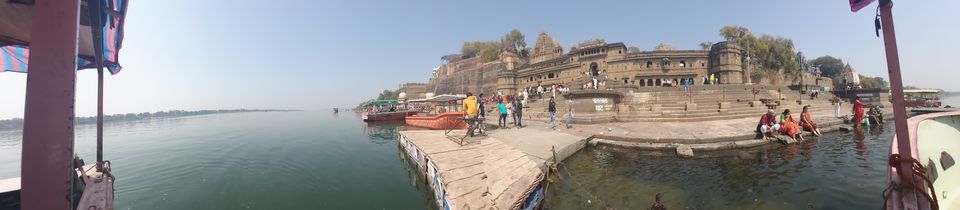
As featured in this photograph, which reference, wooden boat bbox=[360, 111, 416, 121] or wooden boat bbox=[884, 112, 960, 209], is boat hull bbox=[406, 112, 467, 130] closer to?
wooden boat bbox=[360, 111, 416, 121]

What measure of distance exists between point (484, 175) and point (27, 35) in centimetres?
690

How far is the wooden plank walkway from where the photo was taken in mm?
3934

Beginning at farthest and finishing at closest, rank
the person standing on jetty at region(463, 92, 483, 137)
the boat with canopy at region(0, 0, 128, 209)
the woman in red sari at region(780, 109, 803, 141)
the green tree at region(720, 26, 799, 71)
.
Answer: the green tree at region(720, 26, 799, 71) → the woman in red sari at region(780, 109, 803, 141) → the person standing on jetty at region(463, 92, 483, 137) → the boat with canopy at region(0, 0, 128, 209)

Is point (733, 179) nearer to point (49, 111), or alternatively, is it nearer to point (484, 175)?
point (484, 175)

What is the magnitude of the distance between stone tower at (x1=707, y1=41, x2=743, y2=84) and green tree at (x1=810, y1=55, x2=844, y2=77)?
153ft

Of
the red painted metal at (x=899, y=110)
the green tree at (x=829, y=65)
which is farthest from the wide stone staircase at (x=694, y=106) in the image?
the green tree at (x=829, y=65)

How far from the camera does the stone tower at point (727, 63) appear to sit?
119 ft

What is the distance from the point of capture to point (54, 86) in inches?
85.0

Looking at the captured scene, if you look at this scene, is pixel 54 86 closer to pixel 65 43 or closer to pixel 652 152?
Answer: pixel 65 43

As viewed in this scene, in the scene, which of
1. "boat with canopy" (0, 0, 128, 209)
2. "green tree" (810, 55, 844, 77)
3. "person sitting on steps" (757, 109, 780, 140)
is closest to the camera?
"boat with canopy" (0, 0, 128, 209)

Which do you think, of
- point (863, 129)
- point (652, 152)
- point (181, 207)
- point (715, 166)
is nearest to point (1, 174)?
point (181, 207)

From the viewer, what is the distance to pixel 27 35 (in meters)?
4.14

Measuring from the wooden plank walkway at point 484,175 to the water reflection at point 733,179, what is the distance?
0.88m

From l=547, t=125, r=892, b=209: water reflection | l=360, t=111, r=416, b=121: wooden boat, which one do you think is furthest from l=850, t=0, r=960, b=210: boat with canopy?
l=360, t=111, r=416, b=121: wooden boat
